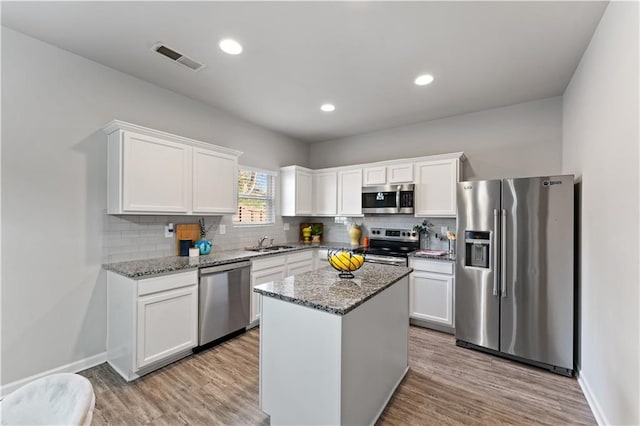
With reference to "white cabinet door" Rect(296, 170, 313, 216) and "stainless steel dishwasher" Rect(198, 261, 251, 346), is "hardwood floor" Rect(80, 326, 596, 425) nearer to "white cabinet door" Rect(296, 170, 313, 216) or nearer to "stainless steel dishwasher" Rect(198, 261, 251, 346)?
"stainless steel dishwasher" Rect(198, 261, 251, 346)

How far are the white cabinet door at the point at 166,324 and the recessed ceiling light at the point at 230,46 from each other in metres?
2.20

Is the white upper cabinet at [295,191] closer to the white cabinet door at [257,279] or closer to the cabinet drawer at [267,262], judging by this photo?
the cabinet drawer at [267,262]

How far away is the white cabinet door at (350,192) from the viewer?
14.5ft

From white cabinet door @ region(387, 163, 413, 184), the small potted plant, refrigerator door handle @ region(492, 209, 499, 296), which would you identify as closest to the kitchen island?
refrigerator door handle @ region(492, 209, 499, 296)

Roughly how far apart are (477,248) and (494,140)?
159cm

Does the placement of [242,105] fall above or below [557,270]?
above

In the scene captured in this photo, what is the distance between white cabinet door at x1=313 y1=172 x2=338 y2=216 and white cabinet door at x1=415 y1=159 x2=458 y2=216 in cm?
139

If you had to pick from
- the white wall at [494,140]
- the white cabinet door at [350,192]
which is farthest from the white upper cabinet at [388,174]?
the white wall at [494,140]

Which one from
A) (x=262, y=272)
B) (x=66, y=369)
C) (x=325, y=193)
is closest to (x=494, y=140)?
(x=325, y=193)

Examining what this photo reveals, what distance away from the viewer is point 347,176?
14.9ft

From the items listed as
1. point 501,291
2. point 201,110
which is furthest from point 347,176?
point 501,291

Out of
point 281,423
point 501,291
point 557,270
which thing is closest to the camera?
point 281,423

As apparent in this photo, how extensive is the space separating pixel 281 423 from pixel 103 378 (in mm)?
1760

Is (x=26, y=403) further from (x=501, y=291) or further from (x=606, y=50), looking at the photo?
(x=606, y=50)
